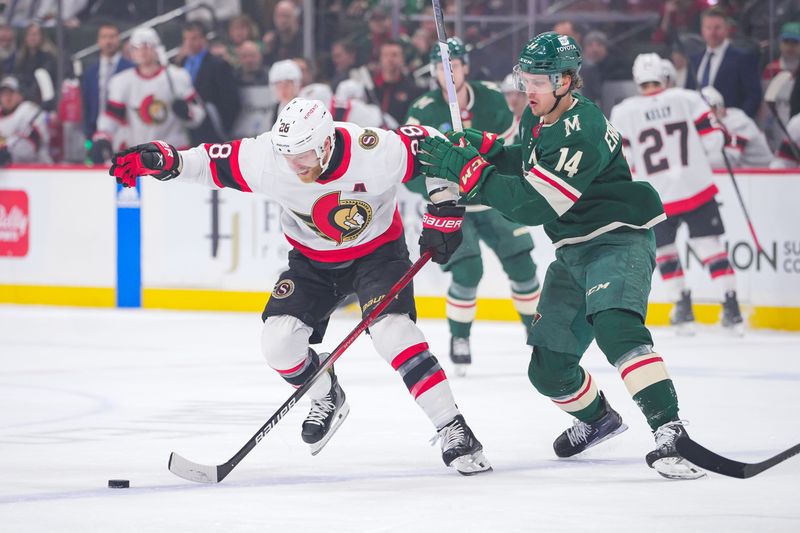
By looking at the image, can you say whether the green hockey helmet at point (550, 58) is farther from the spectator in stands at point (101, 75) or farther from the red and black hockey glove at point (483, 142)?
the spectator in stands at point (101, 75)

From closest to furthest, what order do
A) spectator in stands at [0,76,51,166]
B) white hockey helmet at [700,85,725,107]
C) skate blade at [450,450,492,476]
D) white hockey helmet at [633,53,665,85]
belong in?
1. skate blade at [450,450,492,476]
2. white hockey helmet at [633,53,665,85]
3. white hockey helmet at [700,85,725,107]
4. spectator in stands at [0,76,51,166]

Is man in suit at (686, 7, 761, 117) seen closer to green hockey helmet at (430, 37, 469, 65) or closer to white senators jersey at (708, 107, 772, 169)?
white senators jersey at (708, 107, 772, 169)

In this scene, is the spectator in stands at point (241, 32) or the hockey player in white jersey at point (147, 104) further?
the spectator in stands at point (241, 32)

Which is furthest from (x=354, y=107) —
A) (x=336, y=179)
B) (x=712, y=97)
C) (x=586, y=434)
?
(x=586, y=434)

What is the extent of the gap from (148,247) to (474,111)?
127 inches

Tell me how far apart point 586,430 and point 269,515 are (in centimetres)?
115

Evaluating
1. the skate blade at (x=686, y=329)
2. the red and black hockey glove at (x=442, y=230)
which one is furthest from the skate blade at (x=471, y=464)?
the skate blade at (x=686, y=329)

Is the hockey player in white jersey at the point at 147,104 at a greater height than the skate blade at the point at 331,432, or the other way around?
the hockey player in white jersey at the point at 147,104

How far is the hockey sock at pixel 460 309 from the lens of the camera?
6.51 metres

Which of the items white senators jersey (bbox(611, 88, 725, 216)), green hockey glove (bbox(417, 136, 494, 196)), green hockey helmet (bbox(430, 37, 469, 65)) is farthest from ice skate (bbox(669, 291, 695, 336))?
green hockey glove (bbox(417, 136, 494, 196))

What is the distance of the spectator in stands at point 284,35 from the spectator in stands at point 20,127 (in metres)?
1.65

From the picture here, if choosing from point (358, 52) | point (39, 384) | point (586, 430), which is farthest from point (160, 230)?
point (586, 430)

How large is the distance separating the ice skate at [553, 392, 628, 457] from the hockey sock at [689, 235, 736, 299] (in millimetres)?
3366

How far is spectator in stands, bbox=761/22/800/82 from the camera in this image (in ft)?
26.5
